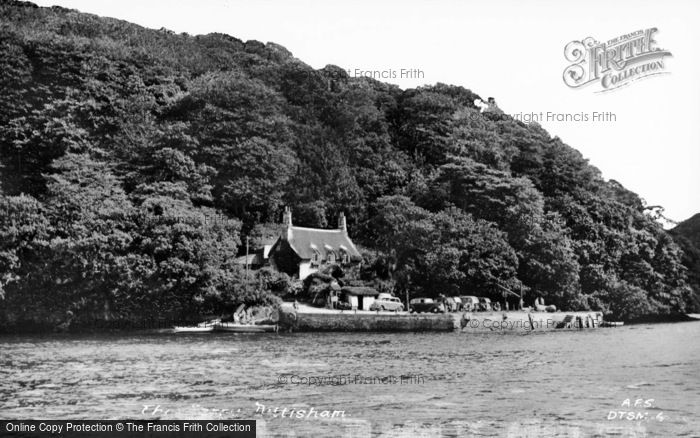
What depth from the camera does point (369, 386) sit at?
22.7 m

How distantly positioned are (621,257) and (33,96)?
177 ft

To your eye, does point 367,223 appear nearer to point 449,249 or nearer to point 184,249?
point 449,249

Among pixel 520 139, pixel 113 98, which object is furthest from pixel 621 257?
pixel 113 98

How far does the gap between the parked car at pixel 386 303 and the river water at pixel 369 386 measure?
16670 mm

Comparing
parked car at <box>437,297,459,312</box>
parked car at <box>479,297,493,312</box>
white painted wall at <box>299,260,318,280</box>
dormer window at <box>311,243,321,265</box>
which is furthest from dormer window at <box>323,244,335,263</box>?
parked car at <box>479,297,493,312</box>

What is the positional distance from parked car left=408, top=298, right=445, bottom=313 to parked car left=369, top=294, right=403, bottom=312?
914 mm

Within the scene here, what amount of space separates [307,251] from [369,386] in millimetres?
41727

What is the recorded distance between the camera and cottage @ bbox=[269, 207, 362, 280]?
62844mm

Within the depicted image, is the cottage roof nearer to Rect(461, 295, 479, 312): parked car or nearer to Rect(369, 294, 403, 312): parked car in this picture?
Rect(369, 294, 403, 312): parked car

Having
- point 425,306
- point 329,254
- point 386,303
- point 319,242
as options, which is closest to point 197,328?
point 386,303

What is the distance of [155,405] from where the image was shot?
1936cm

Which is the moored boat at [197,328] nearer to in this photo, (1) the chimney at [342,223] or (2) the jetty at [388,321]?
(2) the jetty at [388,321]

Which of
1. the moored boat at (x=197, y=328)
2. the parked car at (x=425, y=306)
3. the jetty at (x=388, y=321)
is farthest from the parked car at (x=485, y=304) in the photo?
the moored boat at (x=197, y=328)

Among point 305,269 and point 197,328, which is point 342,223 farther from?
point 197,328
